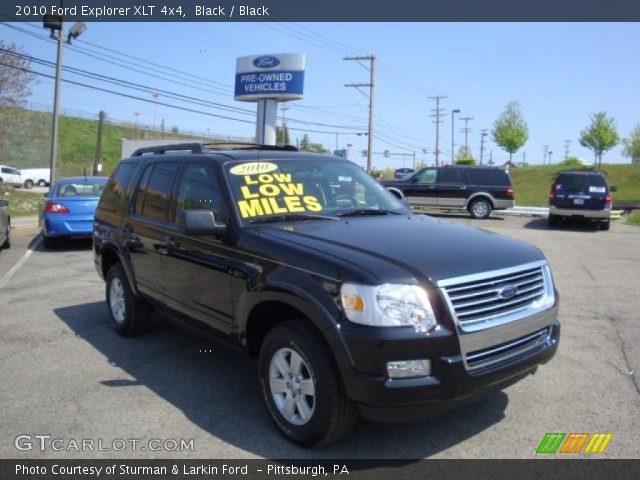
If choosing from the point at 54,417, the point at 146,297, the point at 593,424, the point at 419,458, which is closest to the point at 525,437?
the point at 593,424

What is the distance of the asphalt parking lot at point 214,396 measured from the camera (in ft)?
11.1

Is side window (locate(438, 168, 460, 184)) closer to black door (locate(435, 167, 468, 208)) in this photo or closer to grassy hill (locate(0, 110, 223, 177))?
black door (locate(435, 167, 468, 208))

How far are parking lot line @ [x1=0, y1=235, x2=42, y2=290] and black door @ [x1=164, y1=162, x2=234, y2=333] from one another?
196 inches

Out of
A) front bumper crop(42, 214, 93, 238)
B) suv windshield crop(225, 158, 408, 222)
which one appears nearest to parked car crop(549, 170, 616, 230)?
front bumper crop(42, 214, 93, 238)

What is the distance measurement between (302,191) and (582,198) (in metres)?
15.5

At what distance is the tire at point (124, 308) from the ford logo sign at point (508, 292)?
3.57 m

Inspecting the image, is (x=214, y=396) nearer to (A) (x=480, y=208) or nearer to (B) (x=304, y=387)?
(B) (x=304, y=387)

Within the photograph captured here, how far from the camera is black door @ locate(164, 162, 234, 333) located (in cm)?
400

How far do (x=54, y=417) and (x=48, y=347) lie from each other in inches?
68.8

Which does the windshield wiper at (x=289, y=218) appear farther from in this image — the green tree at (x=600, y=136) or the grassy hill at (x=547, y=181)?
the green tree at (x=600, y=136)

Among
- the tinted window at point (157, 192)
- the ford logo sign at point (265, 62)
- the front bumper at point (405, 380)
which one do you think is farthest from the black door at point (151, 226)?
the ford logo sign at point (265, 62)

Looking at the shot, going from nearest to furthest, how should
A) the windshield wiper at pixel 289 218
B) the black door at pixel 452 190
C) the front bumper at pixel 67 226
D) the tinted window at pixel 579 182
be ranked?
the windshield wiper at pixel 289 218 < the front bumper at pixel 67 226 < the tinted window at pixel 579 182 < the black door at pixel 452 190

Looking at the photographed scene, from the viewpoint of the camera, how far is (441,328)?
9.66 ft

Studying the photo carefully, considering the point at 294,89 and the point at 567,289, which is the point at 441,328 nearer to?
the point at 567,289
